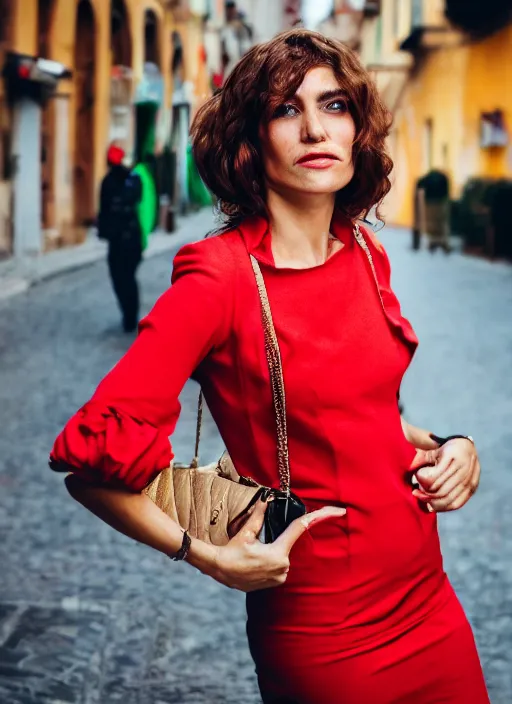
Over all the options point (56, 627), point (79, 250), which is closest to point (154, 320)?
point (56, 627)

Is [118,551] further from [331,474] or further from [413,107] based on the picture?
[413,107]

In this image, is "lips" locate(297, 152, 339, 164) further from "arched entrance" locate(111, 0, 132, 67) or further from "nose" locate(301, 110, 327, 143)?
"arched entrance" locate(111, 0, 132, 67)

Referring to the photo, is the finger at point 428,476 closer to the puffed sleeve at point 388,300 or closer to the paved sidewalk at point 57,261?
the puffed sleeve at point 388,300

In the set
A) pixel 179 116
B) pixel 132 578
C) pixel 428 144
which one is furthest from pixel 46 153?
pixel 132 578

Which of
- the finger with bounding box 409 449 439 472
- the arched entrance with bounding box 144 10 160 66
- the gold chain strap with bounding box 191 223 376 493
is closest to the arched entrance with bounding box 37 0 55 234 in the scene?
the arched entrance with bounding box 144 10 160 66

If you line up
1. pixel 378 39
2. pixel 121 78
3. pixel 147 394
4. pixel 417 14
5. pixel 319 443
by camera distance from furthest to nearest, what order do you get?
1. pixel 378 39
2. pixel 417 14
3. pixel 121 78
4. pixel 319 443
5. pixel 147 394

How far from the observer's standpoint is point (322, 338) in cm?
176

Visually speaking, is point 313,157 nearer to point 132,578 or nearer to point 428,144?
point 132,578

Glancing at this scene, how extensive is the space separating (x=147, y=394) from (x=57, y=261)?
1717 cm

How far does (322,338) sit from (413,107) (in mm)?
33563

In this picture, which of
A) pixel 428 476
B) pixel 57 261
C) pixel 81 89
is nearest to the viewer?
pixel 428 476

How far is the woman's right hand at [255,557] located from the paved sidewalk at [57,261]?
38.3 feet

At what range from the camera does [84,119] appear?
78.7ft

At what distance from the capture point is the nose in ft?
5.86
